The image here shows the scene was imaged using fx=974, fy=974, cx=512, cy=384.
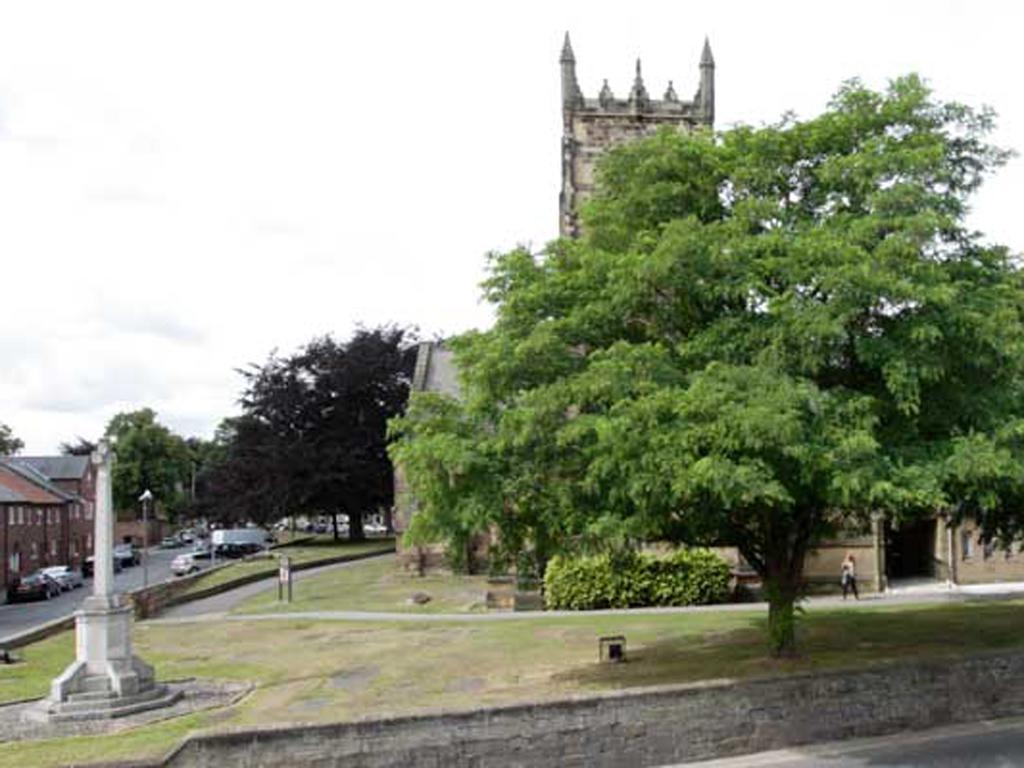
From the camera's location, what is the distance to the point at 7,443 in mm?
110562

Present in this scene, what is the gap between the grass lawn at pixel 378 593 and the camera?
107ft

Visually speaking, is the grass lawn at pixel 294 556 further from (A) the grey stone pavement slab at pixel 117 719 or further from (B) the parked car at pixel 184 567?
(A) the grey stone pavement slab at pixel 117 719

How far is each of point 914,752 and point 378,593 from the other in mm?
25610

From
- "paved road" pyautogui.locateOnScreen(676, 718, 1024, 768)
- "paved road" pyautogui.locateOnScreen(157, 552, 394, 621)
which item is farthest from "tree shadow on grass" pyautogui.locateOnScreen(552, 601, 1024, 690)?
"paved road" pyautogui.locateOnScreen(157, 552, 394, 621)

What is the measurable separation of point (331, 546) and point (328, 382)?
11483 millimetres

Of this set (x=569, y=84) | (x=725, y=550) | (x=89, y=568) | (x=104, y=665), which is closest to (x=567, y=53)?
(x=569, y=84)

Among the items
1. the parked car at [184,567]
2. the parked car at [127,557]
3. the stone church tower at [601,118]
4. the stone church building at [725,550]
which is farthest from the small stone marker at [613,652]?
the parked car at [127,557]

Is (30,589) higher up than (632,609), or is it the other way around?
(632,609)

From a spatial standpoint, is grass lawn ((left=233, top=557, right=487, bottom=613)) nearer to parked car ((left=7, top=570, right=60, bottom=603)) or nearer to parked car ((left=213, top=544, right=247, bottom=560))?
parked car ((left=7, top=570, right=60, bottom=603))

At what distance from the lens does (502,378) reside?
14648 millimetres

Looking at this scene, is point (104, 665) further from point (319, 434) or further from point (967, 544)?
point (319, 434)

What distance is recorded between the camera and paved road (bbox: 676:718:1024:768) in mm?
12980

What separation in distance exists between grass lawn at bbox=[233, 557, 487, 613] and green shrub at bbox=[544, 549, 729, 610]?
2.82m

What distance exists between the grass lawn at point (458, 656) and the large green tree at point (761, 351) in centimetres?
298
